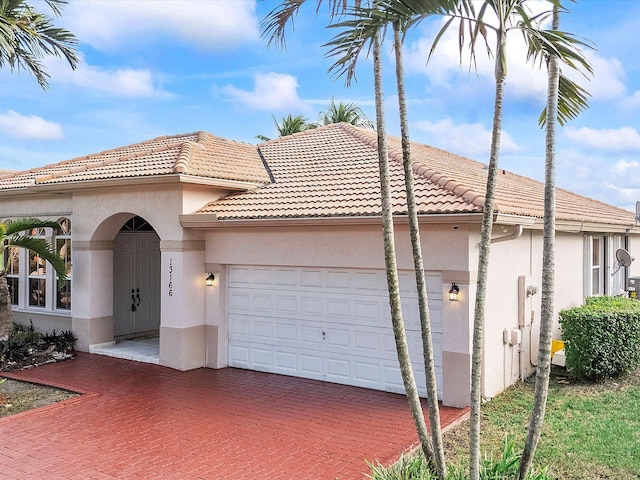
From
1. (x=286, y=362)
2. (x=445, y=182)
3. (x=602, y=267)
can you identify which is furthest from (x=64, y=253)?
(x=602, y=267)

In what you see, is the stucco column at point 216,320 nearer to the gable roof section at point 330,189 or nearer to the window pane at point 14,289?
the gable roof section at point 330,189

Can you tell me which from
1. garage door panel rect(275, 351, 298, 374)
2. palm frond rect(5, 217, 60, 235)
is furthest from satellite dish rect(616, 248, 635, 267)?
palm frond rect(5, 217, 60, 235)

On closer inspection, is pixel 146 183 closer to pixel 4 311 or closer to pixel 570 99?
pixel 4 311

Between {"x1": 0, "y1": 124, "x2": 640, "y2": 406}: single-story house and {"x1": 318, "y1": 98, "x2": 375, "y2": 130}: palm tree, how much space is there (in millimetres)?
19198

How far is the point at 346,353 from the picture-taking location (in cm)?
1133

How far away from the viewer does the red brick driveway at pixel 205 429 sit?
7426 millimetres

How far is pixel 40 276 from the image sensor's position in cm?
1639

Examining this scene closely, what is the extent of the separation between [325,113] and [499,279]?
27.2m

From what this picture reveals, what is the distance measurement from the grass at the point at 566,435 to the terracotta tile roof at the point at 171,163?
7.88 metres

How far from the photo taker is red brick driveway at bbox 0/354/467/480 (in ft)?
24.4

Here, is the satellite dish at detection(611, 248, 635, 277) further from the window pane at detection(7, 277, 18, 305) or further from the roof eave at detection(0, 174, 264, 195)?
the window pane at detection(7, 277, 18, 305)

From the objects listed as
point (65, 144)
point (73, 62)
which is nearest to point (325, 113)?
point (65, 144)

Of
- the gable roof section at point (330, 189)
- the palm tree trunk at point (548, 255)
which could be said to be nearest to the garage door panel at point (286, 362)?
the gable roof section at point (330, 189)

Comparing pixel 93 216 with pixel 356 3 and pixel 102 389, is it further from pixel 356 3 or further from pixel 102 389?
pixel 356 3
